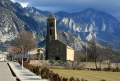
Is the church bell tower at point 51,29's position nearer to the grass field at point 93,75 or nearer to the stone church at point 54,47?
the stone church at point 54,47

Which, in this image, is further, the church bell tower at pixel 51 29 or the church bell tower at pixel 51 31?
the church bell tower at pixel 51 29

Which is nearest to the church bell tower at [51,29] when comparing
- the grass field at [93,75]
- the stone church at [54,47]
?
the stone church at [54,47]

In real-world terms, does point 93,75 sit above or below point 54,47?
below

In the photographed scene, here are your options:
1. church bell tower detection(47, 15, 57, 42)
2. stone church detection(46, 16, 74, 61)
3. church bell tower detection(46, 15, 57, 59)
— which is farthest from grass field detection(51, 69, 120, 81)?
church bell tower detection(47, 15, 57, 42)

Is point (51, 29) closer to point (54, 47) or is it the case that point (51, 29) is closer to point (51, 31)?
point (51, 31)

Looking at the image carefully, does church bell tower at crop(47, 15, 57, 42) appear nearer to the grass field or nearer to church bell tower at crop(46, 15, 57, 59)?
church bell tower at crop(46, 15, 57, 59)

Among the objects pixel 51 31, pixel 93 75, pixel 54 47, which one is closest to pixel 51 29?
pixel 51 31

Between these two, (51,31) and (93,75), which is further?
(51,31)

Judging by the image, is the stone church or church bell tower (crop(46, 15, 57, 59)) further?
church bell tower (crop(46, 15, 57, 59))

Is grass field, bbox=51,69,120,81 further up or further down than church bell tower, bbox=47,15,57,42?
further down

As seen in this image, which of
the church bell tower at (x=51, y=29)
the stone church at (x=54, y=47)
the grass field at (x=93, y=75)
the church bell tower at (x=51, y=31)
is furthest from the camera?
the church bell tower at (x=51, y=29)

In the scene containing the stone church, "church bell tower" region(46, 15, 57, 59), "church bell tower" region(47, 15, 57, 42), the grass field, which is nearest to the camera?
the grass field

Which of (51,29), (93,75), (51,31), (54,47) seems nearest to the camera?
(93,75)

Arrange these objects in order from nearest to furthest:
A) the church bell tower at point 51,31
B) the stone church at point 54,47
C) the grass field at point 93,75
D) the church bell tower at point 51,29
Answer: 1. the grass field at point 93,75
2. the stone church at point 54,47
3. the church bell tower at point 51,31
4. the church bell tower at point 51,29
